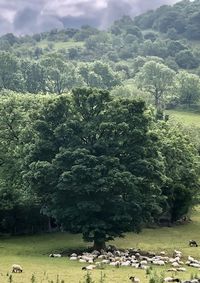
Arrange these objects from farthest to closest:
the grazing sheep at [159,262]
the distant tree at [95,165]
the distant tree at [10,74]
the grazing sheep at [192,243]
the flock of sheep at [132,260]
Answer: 1. the distant tree at [10,74]
2. the grazing sheep at [192,243]
3. the distant tree at [95,165]
4. the grazing sheep at [159,262]
5. the flock of sheep at [132,260]

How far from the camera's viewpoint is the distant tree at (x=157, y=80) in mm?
164125

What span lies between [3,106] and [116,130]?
18.7 metres

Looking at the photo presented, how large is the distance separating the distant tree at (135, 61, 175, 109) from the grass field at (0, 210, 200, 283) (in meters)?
93.1

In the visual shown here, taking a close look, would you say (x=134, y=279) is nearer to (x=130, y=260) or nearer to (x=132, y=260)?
(x=132, y=260)

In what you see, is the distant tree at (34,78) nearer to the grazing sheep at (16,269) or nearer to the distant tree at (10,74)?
the distant tree at (10,74)

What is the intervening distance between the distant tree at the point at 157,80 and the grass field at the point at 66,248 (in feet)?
306

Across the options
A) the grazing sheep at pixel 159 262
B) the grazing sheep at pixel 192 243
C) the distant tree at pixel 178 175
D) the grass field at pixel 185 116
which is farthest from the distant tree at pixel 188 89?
the grazing sheep at pixel 159 262

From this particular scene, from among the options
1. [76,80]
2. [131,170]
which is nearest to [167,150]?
[131,170]

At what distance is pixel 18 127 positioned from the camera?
63.2m

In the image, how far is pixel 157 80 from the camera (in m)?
164

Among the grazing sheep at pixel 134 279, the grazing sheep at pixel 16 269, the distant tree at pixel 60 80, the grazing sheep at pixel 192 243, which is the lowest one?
the grazing sheep at pixel 192 243

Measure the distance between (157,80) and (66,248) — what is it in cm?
11846

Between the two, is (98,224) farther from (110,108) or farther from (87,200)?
(110,108)

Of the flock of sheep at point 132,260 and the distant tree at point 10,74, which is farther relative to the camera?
the distant tree at point 10,74
